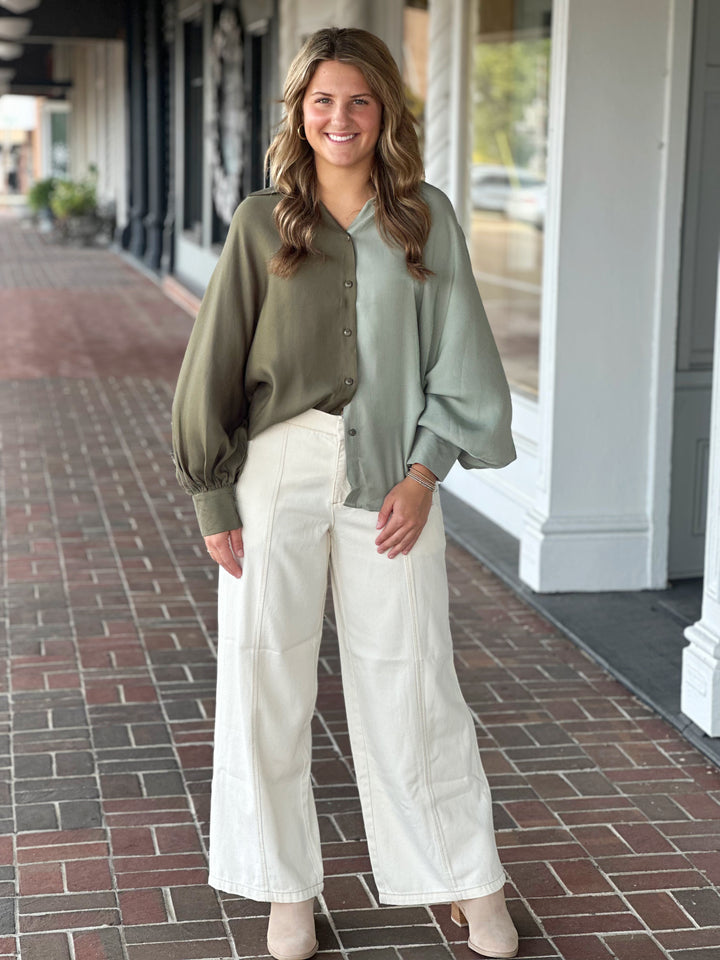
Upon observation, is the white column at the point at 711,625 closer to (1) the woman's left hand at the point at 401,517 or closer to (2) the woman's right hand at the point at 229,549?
(1) the woman's left hand at the point at 401,517

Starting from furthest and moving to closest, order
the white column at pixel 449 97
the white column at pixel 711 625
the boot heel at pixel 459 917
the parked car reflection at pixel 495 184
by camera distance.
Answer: the white column at pixel 449 97 < the parked car reflection at pixel 495 184 < the white column at pixel 711 625 < the boot heel at pixel 459 917

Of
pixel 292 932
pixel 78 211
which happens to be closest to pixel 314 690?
pixel 292 932

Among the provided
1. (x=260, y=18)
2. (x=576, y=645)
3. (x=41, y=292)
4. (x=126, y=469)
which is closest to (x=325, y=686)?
(x=576, y=645)

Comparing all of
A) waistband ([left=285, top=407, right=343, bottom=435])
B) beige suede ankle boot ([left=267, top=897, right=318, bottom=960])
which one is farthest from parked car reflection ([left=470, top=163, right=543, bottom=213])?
beige suede ankle boot ([left=267, top=897, right=318, bottom=960])

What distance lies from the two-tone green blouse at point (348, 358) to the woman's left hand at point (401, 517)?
1.1 inches

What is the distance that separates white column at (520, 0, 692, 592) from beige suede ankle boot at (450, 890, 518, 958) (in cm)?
253

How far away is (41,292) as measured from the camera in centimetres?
1653

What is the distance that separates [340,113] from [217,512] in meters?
0.80

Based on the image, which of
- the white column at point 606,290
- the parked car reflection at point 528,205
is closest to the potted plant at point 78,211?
the parked car reflection at point 528,205

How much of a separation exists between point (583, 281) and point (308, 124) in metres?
2.75

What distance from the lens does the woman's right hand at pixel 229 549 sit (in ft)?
8.75

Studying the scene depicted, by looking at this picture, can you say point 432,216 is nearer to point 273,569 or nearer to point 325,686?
point 273,569

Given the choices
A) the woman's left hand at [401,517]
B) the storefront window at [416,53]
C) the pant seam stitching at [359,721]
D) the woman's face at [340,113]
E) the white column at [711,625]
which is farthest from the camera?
the storefront window at [416,53]

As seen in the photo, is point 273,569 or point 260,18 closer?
point 273,569
